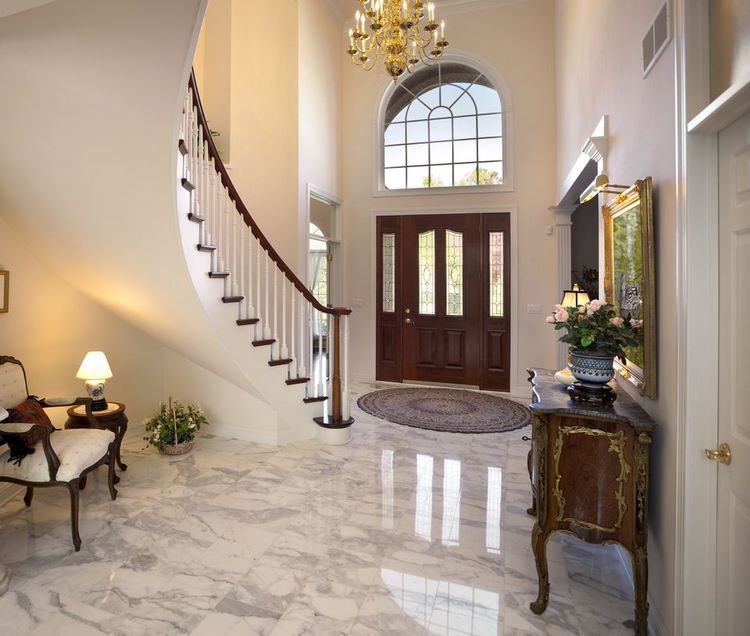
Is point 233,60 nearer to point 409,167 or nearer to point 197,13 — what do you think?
point 409,167

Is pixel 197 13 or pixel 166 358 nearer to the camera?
pixel 197 13

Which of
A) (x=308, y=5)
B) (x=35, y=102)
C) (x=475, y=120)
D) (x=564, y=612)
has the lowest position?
(x=564, y=612)

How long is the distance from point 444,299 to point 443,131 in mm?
2392

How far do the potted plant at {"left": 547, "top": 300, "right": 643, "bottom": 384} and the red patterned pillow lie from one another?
9.51 feet

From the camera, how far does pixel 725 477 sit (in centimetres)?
161

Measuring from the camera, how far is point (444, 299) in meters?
6.39

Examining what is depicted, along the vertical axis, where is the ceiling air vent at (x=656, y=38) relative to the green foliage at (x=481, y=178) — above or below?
below

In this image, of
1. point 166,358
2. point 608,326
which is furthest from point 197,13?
point 166,358

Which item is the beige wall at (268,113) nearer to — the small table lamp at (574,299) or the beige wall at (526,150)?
the beige wall at (526,150)

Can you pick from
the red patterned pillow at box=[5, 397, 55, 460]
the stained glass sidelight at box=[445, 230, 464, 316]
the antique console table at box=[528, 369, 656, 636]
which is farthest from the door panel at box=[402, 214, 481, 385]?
the red patterned pillow at box=[5, 397, 55, 460]

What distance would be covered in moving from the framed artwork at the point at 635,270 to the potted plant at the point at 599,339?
2.8 inches

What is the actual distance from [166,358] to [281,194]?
2.35 m

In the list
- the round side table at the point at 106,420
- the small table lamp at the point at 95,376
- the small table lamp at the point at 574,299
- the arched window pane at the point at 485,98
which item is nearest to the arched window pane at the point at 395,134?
the arched window pane at the point at 485,98

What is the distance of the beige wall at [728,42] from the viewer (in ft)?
4.57
